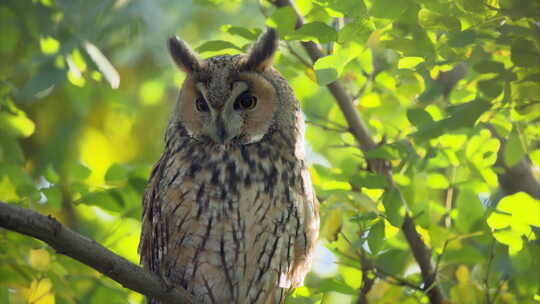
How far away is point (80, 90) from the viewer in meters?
3.60

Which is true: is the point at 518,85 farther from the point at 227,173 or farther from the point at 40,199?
the point at 40,199

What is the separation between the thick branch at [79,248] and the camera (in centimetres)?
161

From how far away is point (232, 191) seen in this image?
8.64ft

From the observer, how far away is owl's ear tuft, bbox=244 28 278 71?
274cm

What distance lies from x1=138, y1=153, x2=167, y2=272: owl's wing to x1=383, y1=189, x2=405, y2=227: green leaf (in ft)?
2.80

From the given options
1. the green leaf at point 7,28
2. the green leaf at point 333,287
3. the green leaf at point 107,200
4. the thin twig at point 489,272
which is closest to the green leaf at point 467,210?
the thin twig at point 489,272

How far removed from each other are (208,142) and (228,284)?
0.57 m

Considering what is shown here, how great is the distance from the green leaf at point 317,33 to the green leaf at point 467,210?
2.49ft

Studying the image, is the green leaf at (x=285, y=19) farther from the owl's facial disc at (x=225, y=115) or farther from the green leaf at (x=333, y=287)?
the green leaf at (x=333, y=287)

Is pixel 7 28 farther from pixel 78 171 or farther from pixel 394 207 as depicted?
pixel 394 207

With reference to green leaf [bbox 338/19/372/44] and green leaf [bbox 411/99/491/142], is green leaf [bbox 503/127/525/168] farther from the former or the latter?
green leaf [bbox 338/19/372/44]

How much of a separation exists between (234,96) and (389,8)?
3.06 feet

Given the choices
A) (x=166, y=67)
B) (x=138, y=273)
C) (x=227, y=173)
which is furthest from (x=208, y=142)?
(x=166, y=67)

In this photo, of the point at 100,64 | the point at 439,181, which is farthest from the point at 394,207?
the point at 100,64
